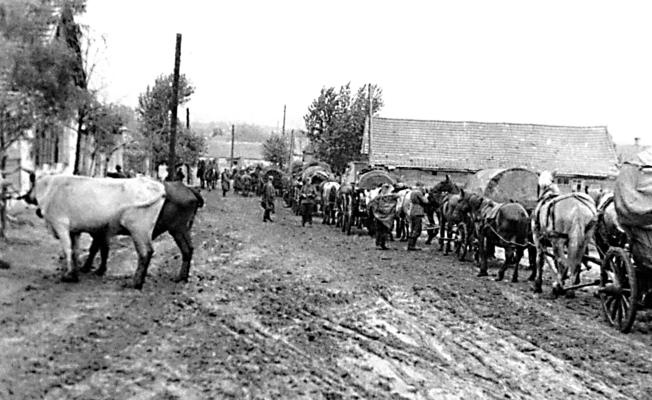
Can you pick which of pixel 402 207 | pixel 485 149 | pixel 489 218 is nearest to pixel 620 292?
pixel 489 218

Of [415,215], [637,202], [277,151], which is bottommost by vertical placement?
[415,215]

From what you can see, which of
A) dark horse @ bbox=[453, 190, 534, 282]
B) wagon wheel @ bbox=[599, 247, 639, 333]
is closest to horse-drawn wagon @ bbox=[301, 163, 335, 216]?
dark horse @ bbox=[453, 190, 534, 282]

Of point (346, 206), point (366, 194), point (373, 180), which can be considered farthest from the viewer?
point (373, 180)

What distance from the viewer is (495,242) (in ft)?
55.1

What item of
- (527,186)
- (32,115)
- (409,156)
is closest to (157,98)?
(409,156)

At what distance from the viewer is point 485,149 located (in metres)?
43.8

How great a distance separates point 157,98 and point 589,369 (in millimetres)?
53321

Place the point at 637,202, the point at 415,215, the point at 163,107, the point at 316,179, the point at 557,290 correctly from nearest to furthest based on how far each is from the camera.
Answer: the point at 637,202 → the point at 557,290 → the point at 415,215 → the point at 316,179 → the point at 163,107

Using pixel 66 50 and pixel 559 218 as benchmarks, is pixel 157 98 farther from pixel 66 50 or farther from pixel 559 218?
pixel 559 218

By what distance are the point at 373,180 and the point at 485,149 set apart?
1561cm

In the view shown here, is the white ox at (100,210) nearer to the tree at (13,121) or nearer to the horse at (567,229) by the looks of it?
the tree at (13,121)

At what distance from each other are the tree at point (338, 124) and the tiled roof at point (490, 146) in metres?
6.45

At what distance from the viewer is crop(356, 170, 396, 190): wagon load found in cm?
2961

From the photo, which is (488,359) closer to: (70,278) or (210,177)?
(70,278)
